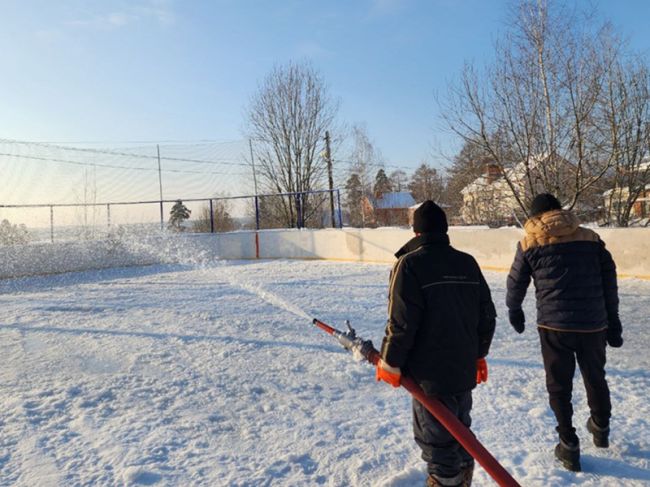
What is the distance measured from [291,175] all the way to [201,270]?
11878 mm

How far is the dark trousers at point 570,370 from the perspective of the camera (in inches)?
110

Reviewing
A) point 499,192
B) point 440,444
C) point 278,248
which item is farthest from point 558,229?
point 278,248

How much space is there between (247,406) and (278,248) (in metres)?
13.7

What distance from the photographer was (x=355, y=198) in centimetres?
2802

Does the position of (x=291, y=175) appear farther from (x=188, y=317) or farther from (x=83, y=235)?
(x=188, y=317)

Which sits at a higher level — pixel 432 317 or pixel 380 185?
pixel 380 185

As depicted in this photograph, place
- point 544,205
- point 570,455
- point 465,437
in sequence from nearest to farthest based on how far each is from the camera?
point 465,437 → point 570,455 → point 544,205

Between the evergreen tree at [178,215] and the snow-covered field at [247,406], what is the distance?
10.6 m

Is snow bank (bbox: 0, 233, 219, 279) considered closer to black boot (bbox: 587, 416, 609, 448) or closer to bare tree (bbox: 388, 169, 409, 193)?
black boot (bbox: 587, 416, 609, 448)

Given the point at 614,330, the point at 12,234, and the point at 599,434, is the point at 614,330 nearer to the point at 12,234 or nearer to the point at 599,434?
the point at 599,434

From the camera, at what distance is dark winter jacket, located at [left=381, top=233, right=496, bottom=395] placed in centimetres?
214

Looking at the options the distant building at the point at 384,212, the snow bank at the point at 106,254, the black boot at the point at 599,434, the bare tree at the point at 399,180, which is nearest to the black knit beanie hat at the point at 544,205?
the black boot at the point at 599,434

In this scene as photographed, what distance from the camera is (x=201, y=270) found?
14.1 m

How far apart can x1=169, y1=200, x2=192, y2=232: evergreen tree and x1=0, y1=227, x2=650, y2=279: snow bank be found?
1.89 ft
